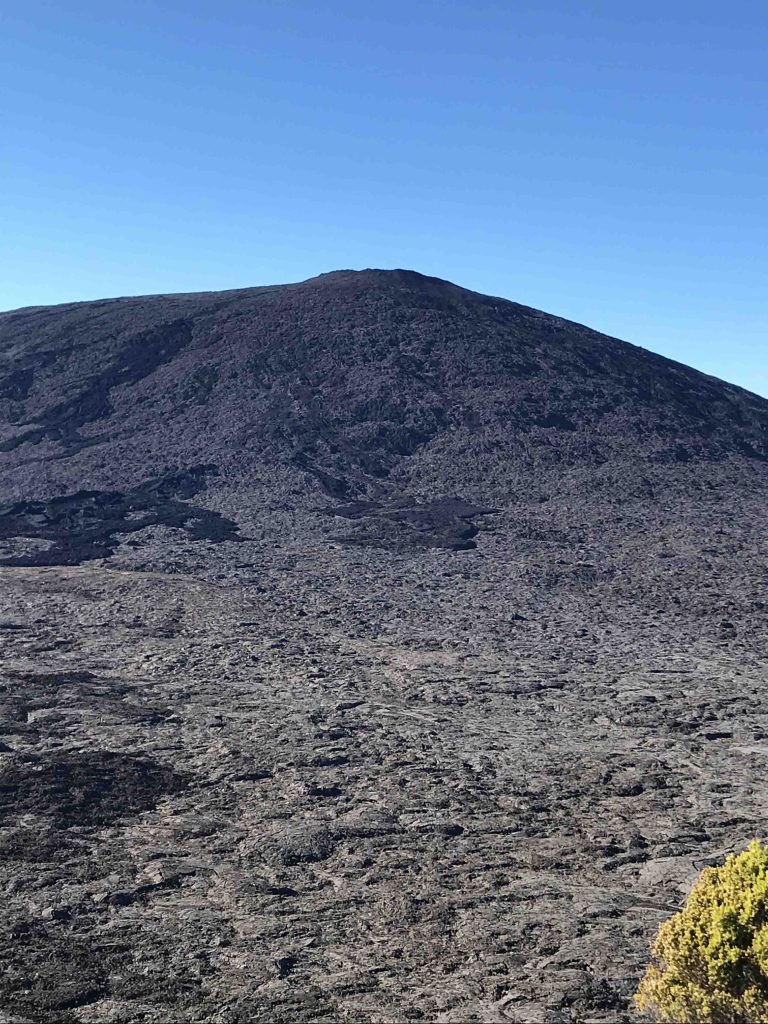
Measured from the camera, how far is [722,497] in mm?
37938

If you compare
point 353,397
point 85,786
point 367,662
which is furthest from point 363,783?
point 353,397

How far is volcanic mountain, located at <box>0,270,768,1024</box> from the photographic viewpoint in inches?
385

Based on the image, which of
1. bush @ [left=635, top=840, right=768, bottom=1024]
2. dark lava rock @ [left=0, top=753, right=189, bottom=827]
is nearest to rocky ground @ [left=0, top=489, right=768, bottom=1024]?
dark lava rock @ [left=0, top=753, right=189, bottom=827]

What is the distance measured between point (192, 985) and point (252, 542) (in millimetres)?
24667

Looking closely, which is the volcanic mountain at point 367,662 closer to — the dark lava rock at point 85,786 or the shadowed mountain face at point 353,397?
the dark lava rock at point 85,786

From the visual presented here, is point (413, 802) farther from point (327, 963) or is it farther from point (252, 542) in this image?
point (252, 542)

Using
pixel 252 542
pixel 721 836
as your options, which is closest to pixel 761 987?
pixel 721 836

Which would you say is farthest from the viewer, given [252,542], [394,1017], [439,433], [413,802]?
[439,433]

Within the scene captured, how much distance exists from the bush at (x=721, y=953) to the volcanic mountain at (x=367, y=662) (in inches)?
70.4

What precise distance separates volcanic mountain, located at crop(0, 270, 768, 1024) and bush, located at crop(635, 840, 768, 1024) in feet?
5.86

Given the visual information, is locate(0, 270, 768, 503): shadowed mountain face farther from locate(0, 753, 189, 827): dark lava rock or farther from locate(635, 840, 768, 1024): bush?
locate(635, 840, 768, 1024): bush

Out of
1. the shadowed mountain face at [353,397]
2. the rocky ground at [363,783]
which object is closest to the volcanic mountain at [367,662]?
the rocky ground at [363,783]

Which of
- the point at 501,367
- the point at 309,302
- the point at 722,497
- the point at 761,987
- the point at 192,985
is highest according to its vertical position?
the point at 309,302

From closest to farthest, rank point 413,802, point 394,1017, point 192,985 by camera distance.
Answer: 1. point 394,1017
2. point 192,985
3. point 413,802
